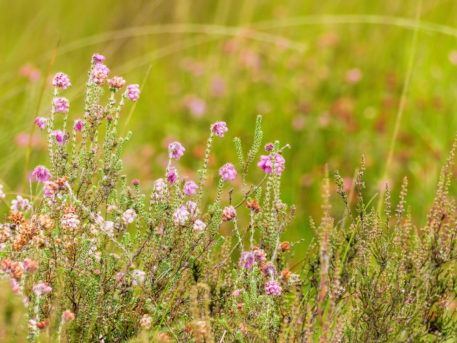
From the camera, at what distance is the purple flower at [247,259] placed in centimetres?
155

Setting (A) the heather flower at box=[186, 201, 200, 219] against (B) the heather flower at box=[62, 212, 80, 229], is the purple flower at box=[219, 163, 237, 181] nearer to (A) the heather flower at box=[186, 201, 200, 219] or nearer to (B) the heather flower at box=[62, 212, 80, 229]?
(A) the heather flower at box=[186, 201, 200, 219]

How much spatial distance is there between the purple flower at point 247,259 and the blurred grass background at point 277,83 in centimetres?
165

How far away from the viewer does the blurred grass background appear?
144 inches

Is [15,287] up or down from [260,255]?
down

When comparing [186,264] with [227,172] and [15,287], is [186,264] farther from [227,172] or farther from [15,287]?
[15,287]

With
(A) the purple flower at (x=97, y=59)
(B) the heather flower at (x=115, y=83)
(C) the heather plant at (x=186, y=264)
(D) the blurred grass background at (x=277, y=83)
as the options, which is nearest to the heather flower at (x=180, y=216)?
(C) the heather plant at (x=186, y=264)

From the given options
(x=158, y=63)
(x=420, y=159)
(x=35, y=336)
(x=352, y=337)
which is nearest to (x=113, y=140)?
(x=35, y=336)

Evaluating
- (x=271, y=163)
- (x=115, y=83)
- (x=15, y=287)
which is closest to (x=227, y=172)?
(x=271, y=163)

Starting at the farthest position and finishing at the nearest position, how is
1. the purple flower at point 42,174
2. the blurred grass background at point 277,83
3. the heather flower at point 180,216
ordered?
1. the blurred grass background at point 277,83
2. the purple flower at point 42,174
3. the heather flower at point 180,216

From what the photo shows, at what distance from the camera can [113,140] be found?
1.68m

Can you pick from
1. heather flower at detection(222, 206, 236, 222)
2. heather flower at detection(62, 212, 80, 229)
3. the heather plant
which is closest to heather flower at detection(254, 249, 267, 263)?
the heather plant

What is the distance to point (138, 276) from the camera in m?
1.41

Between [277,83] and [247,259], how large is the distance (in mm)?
2930

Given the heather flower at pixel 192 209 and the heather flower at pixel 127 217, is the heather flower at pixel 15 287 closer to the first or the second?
the heather flower at pixel 127 217
